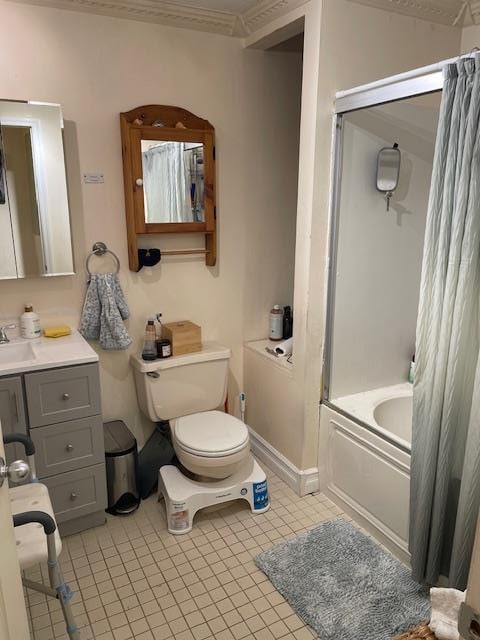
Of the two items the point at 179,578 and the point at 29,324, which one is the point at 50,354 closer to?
the point at 29,324

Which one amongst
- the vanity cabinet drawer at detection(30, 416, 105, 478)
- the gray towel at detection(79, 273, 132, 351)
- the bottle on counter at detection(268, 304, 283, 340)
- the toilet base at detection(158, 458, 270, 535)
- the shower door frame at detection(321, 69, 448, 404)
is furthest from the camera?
the bottle on counter at detection(268, 304, 283, 340)

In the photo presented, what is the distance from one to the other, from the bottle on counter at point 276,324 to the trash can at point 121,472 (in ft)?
3.24

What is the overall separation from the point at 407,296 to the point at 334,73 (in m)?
1.15

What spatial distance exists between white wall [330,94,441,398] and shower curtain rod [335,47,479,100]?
0.43 ft

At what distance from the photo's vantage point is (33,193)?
215cm

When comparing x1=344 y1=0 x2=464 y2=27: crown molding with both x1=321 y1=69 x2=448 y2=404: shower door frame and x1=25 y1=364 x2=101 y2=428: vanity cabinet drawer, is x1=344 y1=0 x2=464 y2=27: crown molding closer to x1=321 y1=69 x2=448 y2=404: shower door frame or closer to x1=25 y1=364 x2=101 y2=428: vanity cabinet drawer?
x1=321 y1=69 x2=448 y2=404: shower door frame

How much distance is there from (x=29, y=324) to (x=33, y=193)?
1.94 feet

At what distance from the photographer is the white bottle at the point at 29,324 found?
2.19 metres

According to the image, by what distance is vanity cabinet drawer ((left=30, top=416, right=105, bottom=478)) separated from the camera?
2.01m

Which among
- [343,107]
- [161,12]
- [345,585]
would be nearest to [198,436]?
[345,585]

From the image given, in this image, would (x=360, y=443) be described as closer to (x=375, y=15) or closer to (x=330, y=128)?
(x=330, y=128)

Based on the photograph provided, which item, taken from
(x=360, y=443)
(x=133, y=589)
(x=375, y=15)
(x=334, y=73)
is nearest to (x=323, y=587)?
(x=360, y=443)

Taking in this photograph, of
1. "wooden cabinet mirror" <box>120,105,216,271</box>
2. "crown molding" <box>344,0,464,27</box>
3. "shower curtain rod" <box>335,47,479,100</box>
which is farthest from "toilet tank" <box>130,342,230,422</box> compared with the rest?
"crown molding" <box>344,0,464,27</box>

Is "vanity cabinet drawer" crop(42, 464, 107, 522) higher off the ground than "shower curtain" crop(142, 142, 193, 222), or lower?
lower
